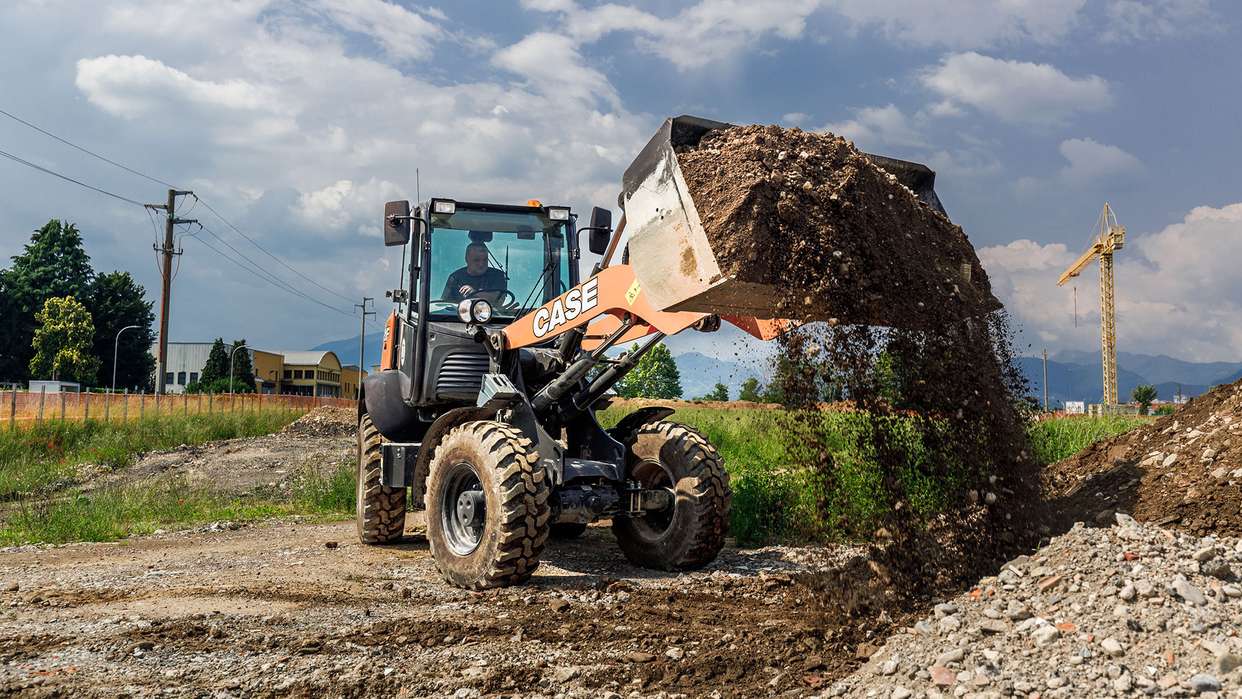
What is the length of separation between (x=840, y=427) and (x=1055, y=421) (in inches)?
391

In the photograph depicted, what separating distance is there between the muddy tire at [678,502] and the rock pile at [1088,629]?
2692 mm

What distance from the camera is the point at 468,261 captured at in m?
8.08

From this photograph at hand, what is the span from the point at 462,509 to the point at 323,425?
69.8ft

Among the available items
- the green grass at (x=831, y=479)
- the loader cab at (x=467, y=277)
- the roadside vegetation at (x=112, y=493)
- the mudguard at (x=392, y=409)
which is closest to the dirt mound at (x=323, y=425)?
the roadside vegetation at (x=112, y=493)

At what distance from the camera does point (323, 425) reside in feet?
88.0

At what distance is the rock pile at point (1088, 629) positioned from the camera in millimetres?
3492

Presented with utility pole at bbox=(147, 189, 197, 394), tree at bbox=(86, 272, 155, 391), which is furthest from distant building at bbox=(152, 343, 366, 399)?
utility pole at bbox=(147, 189, 197, 394)

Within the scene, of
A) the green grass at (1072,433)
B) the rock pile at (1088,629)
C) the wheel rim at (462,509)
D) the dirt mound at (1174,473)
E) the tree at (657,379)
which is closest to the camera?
the rock pile at (1088,629)

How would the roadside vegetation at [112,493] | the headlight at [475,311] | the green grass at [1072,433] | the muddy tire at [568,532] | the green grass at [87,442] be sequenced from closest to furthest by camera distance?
the headlight at [475,311]
the muddy tire at [568,532]
the roadside vegetation at [112,493]
the green grass at [1072,433]
the green grass at [87,442]

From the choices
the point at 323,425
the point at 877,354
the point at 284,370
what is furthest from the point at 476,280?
the point at 284,370

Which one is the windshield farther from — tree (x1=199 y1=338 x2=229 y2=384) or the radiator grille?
tree (x1=199 y1=338 x2=229 y2=384)

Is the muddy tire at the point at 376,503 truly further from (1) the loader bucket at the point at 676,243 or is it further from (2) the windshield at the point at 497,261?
(1) the loader bucket at the point at 676,243

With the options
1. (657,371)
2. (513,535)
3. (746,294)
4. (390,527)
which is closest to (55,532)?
(390,527)

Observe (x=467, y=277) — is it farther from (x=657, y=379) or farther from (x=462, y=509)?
(x=657, y=379)
